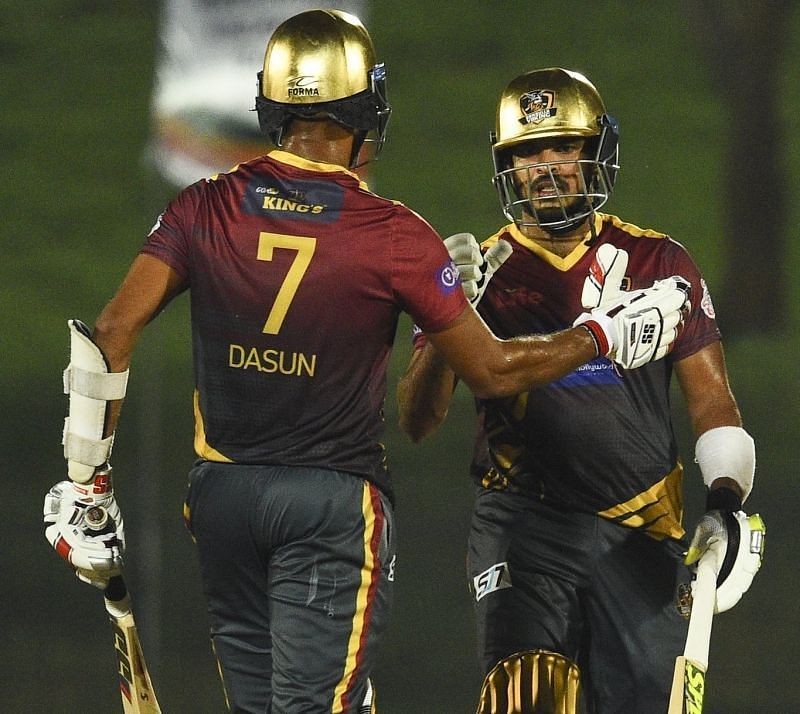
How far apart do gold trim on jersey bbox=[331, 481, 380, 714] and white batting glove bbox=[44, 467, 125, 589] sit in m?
0.44

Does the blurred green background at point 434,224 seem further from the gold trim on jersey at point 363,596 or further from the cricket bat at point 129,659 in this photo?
the gold trim on jersey at point 363,596

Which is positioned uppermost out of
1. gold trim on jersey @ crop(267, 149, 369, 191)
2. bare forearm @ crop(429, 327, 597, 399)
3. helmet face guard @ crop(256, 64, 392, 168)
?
helmet face guard @ crop(256, 64, 392, 168)

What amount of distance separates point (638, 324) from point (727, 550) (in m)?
0.42

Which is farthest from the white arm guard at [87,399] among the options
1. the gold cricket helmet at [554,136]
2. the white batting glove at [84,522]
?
the gold cricket helmet at [554,136]

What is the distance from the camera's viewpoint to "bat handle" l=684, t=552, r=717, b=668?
2609mm

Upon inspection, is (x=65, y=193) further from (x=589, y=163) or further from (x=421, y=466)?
(x=589, y=163)

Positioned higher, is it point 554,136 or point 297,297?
point 554,136

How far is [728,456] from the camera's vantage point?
277cm

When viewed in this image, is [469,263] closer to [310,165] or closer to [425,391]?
[425,391]

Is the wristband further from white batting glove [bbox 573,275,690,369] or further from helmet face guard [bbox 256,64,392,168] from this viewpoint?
helmet face guard [bbox 256,64,392,168]

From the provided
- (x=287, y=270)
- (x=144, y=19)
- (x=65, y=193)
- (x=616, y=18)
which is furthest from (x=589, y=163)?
(x=144, y=19)

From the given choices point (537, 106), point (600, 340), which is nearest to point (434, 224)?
point (537, 106)

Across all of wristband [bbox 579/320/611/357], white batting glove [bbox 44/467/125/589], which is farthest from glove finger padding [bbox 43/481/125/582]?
wristband [bbox 579/320/611/357]

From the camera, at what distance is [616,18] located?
281 inches
